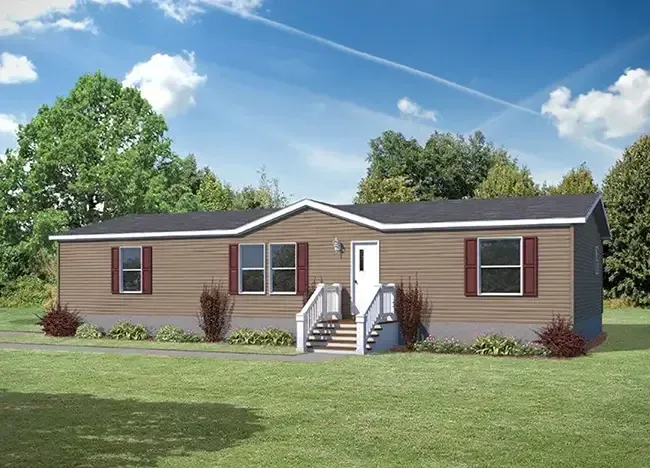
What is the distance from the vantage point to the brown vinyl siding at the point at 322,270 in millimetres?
21328

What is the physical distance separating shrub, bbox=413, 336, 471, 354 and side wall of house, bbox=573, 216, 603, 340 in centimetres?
292

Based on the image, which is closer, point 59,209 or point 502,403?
point 502,403

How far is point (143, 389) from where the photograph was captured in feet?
49.0

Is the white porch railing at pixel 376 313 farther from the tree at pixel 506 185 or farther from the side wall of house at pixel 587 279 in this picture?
the tree at pixel 506 185

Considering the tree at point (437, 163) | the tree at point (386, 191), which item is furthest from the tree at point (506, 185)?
the tree at point (437, 163)

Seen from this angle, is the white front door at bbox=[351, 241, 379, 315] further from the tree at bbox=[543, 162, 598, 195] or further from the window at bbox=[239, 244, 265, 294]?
the tree at bbox=[543, 162, 598, 195]

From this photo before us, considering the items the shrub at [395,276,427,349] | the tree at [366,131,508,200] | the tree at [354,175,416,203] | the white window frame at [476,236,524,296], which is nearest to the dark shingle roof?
the white window frame at [476,236,524,296]

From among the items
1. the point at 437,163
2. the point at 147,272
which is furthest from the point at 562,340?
the point at 437,163

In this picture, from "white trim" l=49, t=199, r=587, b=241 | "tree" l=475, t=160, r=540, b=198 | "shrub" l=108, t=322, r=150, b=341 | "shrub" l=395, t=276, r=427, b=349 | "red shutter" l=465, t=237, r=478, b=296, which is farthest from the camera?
"tree" l=475, t=160, r=540, b=198

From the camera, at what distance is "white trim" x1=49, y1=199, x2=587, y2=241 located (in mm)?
21328

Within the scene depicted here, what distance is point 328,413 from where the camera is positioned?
40.8ft

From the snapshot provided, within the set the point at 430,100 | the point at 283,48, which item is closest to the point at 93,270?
the point at 283,48

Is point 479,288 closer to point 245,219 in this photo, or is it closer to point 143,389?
point 245,219

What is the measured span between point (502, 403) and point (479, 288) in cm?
902
